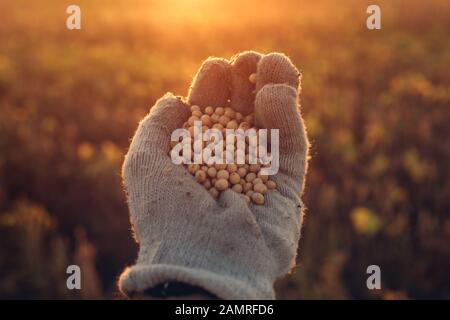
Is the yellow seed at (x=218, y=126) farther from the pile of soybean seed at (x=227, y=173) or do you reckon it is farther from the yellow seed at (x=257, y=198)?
the yellow seed at (x=257, y=198)

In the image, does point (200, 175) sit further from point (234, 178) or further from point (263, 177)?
point (263, 177)

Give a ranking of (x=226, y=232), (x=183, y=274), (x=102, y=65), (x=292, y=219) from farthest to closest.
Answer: (x=102, y=65)
(x=292, y=219)
(x=226, y=232)
(x=183, y=274)

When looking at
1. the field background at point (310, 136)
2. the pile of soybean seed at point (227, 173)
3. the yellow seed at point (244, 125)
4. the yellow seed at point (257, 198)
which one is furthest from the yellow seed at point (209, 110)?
the field background at point (310, 136)

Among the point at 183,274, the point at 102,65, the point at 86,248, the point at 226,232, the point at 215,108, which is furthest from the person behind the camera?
the point at 102,65

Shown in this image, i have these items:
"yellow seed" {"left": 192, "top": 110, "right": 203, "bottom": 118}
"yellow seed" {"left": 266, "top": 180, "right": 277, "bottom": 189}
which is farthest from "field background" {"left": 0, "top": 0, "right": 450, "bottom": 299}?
"yellow seed" {"left": 266, "top": 180, "right": 277, "bottom": 189}
